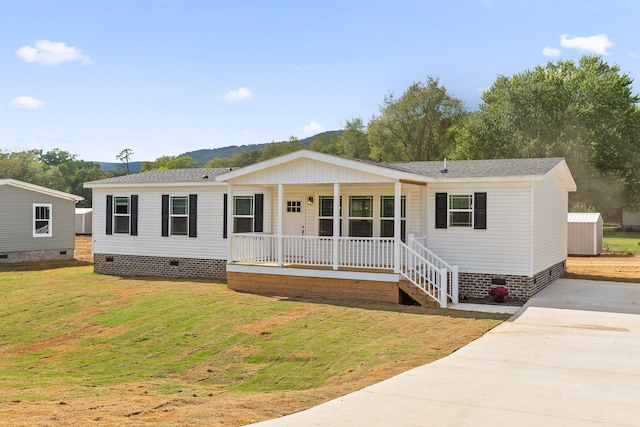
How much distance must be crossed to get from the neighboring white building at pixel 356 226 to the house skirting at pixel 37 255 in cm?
829

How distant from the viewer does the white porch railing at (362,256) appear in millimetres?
14492

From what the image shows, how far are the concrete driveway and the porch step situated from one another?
2530 millimetres

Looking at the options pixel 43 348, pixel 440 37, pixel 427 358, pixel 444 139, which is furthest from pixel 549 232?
pixel 444 139

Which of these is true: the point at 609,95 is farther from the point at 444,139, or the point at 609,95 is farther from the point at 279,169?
the point at 279,169

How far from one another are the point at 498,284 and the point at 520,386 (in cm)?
811

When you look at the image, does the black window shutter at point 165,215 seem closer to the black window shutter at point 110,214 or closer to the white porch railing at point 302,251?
the black window shutter at point 110,214

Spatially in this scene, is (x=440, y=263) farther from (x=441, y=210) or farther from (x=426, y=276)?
(x=441, y=210)

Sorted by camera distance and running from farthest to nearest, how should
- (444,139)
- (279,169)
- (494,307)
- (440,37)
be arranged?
(444,139)
(440,37)
(279,169)
(494,307)

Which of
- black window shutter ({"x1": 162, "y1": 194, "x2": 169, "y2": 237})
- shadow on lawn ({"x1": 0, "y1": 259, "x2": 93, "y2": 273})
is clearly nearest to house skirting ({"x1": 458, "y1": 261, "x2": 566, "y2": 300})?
black window shutter ({"x1": 162, "y1": 194, "x2": 169, "y2": 237})

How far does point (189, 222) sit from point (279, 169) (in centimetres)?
511

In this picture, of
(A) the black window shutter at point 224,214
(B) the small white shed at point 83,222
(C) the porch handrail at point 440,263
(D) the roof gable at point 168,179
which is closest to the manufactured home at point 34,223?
(D) the roof gable at point 168,179

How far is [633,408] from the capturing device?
666 cm

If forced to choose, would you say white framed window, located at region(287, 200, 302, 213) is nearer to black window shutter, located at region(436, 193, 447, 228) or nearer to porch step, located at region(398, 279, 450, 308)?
black window shutter, located at region(436, 193, 447, 228)

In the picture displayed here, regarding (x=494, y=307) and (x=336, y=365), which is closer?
(x=336, y=365)
